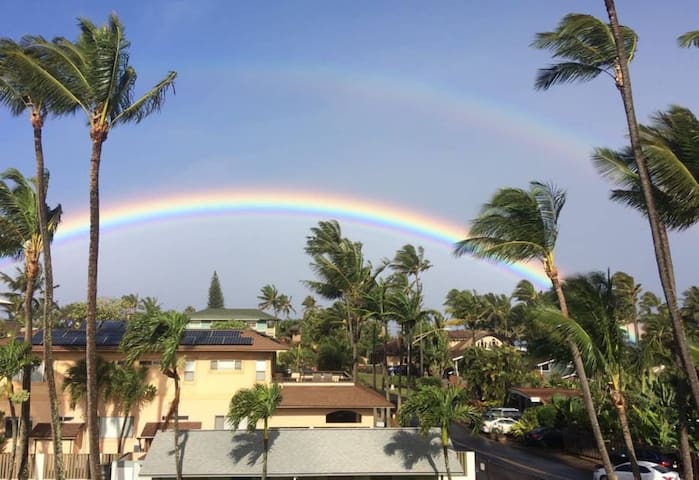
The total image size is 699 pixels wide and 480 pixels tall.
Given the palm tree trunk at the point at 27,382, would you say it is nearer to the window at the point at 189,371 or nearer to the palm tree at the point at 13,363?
the palm tree at the point at 13,363

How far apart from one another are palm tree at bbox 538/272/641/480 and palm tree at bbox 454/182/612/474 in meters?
0.94

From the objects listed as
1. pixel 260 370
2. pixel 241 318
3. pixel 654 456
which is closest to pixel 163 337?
pixel 260 370

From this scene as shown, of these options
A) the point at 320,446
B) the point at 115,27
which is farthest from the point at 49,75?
the point at 320,446

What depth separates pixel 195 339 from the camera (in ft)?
106

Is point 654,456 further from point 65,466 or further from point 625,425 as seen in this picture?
point 65,466

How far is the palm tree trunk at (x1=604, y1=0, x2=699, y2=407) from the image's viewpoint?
15797 mm

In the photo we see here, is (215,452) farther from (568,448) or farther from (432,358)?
(432,358)

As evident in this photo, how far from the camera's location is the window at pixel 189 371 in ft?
102

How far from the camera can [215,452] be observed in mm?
24609

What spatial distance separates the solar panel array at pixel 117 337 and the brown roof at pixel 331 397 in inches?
142

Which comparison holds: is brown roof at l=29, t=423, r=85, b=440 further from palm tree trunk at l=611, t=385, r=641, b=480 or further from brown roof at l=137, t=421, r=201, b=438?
palm tree trunk at l=611, t=385, r=641, b=480

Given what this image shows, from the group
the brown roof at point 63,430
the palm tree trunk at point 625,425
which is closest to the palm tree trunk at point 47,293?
the brown roof at point 63,430

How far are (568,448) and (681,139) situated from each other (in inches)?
1158

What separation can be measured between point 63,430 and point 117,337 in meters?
5.44
